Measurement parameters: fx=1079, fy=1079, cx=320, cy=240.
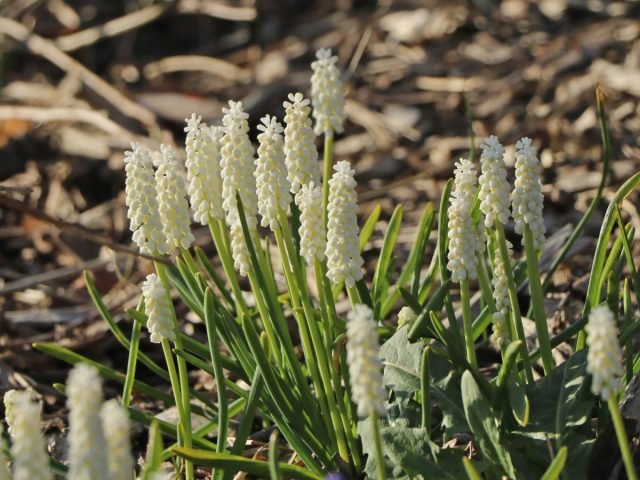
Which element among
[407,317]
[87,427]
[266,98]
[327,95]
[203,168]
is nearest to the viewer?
[87,427]

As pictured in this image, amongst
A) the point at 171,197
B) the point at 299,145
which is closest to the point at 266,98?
the point at 299,145

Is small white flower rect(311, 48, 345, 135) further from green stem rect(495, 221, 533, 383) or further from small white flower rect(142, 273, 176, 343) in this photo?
small white flower rect(142, 273, 176, 343)

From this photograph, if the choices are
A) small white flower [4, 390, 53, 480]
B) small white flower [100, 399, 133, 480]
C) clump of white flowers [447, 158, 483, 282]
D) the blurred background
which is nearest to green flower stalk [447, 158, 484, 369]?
clump of white flowers [447, 158, 483, 282]

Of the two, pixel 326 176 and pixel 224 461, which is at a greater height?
pixel 326 176

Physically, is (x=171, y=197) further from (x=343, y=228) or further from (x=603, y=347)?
(x=603, y=347)

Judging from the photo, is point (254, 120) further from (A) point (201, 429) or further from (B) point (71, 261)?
(A) point (201, 429)
